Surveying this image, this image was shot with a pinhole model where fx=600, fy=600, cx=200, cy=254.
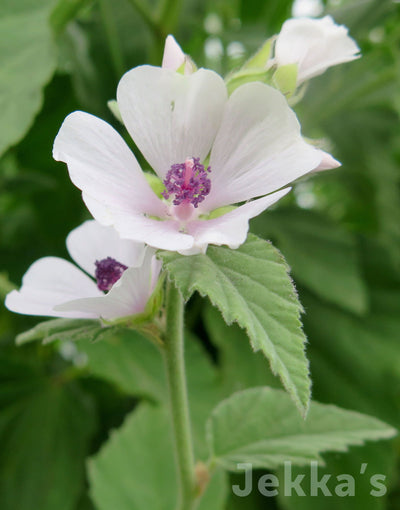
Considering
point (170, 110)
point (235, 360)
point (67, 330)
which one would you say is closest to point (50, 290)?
point (67, 330)

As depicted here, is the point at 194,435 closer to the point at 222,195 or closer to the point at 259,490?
the point at 259,490

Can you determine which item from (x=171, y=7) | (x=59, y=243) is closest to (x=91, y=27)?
(x=171, y=7)

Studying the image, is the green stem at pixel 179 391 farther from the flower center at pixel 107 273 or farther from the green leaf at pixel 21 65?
the green leaf at pixel 21 65

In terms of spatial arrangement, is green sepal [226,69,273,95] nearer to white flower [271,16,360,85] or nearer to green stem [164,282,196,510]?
white flower [271,16,360,85]

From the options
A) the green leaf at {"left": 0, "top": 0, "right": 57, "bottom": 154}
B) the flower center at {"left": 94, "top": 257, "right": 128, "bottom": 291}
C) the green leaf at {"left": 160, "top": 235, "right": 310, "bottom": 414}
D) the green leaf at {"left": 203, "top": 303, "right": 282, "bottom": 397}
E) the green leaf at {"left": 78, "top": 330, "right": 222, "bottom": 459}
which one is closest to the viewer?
the green leaf at {"left": 160, "top": 235, "right": 310, "bottom": 414}

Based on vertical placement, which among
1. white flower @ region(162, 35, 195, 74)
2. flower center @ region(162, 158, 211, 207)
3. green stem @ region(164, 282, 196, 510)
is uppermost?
white flower @ region(162, 35, 195, 74)

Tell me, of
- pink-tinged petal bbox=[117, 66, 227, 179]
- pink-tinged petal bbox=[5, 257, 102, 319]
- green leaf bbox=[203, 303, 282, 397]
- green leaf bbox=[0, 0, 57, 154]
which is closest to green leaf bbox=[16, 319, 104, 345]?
pink-tinged petal bbox=[5, 257, 102, 319]

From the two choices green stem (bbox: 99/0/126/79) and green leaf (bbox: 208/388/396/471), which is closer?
green leaf (bbox: 208/388/396/471)

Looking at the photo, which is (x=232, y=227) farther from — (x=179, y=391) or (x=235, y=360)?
(x=235, y=360)
